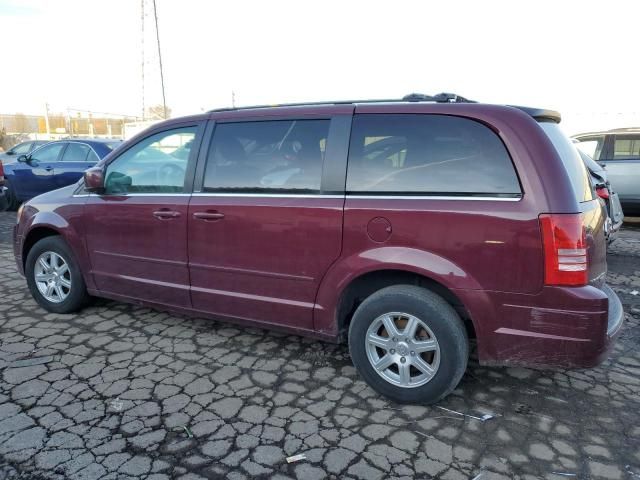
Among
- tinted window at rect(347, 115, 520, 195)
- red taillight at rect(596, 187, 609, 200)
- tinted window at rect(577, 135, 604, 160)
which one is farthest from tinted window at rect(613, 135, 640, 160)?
tinted window at rect(347, 115, 520, 195)

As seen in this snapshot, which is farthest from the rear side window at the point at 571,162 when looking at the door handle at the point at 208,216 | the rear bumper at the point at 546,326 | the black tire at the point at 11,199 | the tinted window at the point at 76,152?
the black tire at the point at 11,199

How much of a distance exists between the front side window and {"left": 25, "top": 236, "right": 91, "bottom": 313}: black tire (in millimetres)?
747

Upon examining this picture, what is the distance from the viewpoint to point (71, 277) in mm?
4102

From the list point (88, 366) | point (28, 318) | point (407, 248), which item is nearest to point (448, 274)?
point (407, 248)

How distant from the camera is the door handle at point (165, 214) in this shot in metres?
3.43

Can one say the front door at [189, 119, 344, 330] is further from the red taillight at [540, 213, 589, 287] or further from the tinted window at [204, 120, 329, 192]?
the red taillight at [540, 213, 589, 287]

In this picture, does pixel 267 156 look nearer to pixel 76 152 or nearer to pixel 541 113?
pixel 541 113

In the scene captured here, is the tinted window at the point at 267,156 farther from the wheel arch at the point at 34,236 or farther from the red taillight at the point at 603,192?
the red taillight at the point at 603,192

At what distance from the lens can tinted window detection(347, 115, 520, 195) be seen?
2.54m

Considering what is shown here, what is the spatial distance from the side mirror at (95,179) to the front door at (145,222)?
0.05m

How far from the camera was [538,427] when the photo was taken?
2594 mm

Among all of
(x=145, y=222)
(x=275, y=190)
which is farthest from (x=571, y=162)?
(x=145, y=222)

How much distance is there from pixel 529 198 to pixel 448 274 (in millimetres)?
573

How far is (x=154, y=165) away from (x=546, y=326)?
3.02 metres
